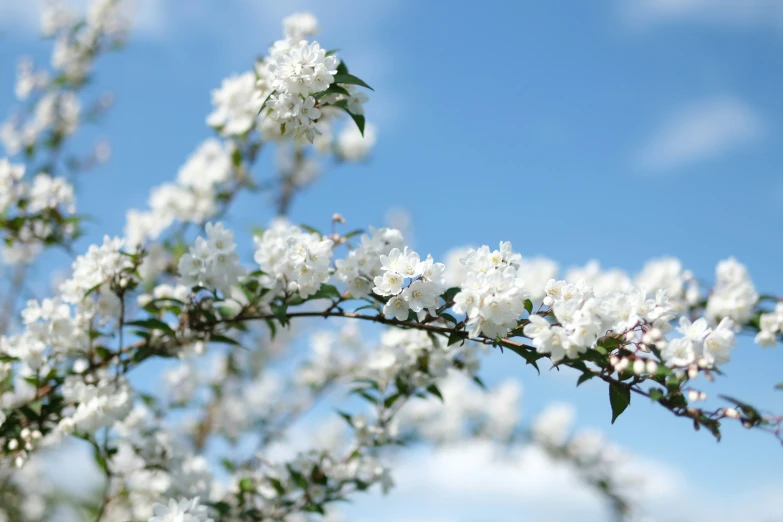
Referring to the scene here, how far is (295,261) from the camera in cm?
225

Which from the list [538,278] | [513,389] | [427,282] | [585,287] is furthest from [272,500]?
[513,389]

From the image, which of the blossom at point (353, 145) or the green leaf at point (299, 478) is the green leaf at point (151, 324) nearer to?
the green leaf at point (299, 478)

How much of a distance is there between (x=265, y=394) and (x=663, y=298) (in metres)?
6.45

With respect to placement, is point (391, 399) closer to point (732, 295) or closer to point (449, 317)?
point (449, 317)

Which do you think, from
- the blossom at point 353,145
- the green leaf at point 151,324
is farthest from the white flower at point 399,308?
the blossom at point 353,145

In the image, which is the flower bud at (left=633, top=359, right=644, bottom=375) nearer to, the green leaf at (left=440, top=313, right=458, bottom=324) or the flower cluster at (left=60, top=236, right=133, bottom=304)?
the green leaf at (left=440, top=313, right=458, bottom=324)

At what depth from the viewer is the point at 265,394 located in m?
7.66

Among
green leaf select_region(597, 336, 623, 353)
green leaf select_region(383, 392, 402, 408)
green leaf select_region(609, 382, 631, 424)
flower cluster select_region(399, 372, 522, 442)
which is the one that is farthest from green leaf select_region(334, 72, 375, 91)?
flower cluster select_region(399, 372, 522, 442)

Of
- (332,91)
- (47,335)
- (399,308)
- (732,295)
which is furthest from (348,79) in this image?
(732,295)

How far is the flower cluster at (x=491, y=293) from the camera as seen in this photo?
179cm

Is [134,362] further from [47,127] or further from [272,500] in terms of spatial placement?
[47,127]

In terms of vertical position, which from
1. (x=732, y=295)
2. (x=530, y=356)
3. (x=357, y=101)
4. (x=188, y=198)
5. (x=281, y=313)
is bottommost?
(x=530, y=356)

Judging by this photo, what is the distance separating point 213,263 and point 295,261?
33cm

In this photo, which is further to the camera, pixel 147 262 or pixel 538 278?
pixel 538 278
